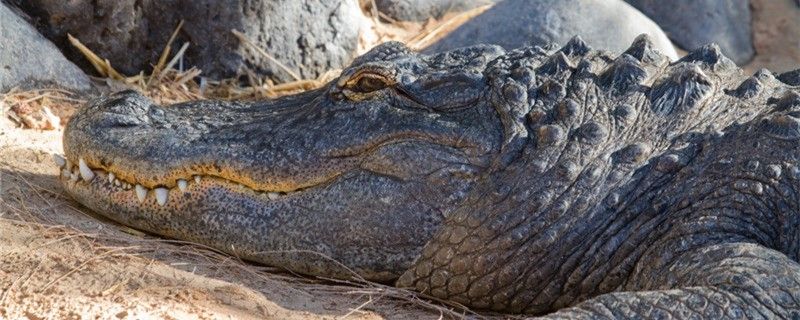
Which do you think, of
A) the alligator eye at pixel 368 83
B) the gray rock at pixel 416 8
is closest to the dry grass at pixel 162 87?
the gray rock at pixel 416 8

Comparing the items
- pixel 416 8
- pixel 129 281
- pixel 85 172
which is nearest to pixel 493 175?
pixel 129 281

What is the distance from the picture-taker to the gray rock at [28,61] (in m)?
5.34

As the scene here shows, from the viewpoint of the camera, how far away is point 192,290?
3.48 metres

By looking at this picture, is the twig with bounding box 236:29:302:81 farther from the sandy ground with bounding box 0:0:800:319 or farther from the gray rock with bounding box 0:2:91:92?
the sandy ground with bounding box 0:0:800:319

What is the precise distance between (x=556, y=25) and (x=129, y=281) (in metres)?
3.76

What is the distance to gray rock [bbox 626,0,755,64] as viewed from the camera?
8727mm

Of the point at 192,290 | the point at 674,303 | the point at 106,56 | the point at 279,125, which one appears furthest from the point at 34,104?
→ the point at 674,303

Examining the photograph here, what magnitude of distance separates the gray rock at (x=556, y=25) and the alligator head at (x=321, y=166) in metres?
2.52

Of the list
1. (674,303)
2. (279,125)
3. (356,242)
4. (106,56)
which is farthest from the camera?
(106,56)

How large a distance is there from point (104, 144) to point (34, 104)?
141cm

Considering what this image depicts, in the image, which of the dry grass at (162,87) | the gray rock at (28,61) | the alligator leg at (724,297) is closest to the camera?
the alligator leg at (724,297)

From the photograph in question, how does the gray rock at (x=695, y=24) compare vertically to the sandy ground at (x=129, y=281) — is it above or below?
above

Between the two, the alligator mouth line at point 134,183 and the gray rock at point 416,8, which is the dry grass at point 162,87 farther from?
the gray rock at point 416,8

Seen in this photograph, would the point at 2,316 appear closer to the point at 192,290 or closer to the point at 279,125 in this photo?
the point at 192,290
